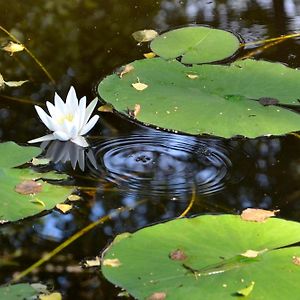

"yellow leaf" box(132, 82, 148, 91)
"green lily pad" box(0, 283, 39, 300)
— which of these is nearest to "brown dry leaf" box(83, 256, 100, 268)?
"green lily pad" box(0, 283, 39, 300)

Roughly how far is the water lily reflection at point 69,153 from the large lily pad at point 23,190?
0.07 m

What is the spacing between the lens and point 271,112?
6.86 ft

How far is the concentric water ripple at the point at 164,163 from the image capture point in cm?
179

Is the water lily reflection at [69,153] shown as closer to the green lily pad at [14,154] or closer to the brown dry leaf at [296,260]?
the green lily pad at [14,154]

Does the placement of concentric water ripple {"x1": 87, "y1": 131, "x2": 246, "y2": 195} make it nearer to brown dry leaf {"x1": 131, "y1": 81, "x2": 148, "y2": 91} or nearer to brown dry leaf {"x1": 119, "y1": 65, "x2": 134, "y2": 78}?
brown dry leaf {"x1": 131, "y1": 81, "x2": 148, "y2": 91}

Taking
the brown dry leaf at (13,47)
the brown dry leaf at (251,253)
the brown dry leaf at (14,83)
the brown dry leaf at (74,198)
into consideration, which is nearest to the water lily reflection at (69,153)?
the brown dry leaf at (74,198)

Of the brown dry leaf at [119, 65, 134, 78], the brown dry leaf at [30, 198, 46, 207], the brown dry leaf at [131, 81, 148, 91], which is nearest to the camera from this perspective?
the brown dry leaf at [30, 198, 46, 207]

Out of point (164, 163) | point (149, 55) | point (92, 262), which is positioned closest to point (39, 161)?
point (164, 163)

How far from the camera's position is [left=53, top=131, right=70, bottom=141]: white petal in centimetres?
198

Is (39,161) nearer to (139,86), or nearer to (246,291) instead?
(139,86)

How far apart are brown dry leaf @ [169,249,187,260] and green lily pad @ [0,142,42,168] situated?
565 millimetres

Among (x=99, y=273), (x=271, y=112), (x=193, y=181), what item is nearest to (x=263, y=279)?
(x=99, y=273)

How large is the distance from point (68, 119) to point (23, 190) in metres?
0.32

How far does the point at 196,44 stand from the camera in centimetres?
255
